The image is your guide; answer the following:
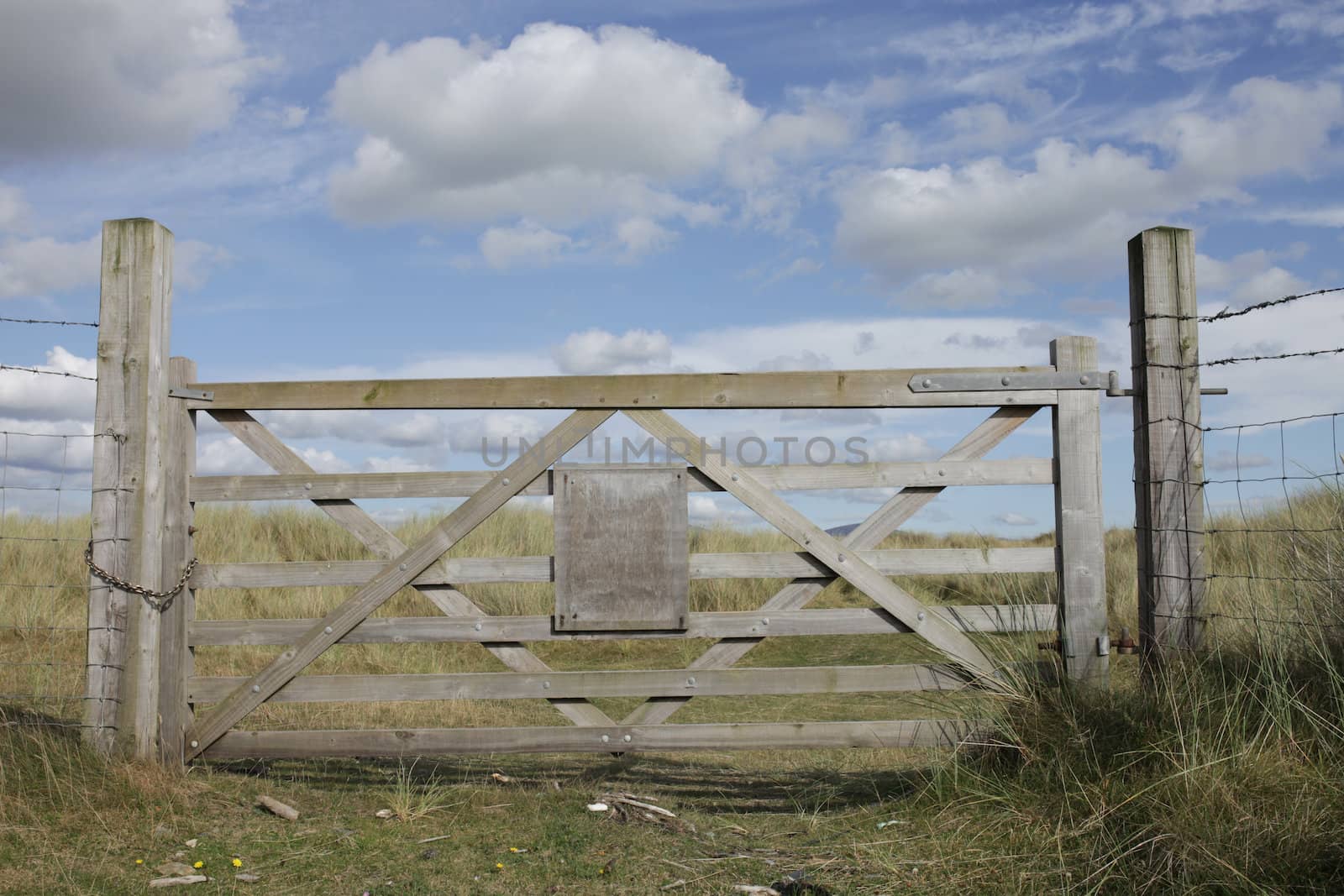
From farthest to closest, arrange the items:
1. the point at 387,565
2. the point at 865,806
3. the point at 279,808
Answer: the point at 387,565
the point at 279,808
the point at 865,806

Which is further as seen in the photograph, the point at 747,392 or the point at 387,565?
the point at 387,565

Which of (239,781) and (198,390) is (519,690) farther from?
(198,390)

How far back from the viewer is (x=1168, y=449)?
550 centimetres

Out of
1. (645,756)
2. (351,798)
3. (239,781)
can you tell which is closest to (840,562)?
(645,756)

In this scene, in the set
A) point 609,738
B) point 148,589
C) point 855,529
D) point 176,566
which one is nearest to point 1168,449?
point 855,529

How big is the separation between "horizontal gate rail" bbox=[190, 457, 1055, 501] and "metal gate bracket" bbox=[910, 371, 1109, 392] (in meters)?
0.43

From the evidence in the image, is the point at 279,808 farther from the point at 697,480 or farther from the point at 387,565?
the point at 697,480

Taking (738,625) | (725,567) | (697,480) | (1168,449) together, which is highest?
(1168,449)

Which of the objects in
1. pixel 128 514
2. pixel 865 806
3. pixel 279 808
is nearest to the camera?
pixel 865 806

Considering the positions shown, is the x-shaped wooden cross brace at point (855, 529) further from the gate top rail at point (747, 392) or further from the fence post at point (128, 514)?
the fence post at point (128, 514)

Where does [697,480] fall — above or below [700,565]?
above

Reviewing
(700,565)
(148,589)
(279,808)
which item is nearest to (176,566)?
(148,589)

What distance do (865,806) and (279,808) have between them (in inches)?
128

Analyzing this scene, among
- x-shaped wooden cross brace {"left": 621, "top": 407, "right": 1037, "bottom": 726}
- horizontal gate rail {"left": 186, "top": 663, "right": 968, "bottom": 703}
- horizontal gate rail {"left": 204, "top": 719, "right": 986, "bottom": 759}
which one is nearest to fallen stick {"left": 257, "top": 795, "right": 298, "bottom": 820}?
horizontal gate rail {"left": 204, "top": 719, "right": 986, "bottom": 759}
